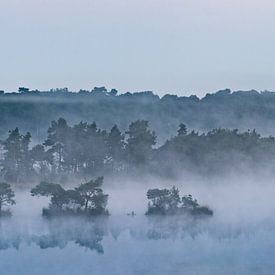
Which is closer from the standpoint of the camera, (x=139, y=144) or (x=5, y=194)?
(x=5, y=194)

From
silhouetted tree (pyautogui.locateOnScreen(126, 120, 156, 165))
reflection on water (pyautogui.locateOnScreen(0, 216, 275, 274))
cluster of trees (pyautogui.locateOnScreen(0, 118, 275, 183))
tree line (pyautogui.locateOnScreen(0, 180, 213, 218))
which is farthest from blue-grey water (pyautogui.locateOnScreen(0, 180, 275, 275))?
silhouetted tree (pyautogui.locateOnScreen(126, 120, 156, 165))

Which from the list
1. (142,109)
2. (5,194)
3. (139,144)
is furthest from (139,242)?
Answer: (142,109)

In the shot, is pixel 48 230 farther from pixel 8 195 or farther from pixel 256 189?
pixel 256 189

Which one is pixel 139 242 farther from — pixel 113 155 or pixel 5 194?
pixel 113 155

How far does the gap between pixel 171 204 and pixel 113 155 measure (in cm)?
288

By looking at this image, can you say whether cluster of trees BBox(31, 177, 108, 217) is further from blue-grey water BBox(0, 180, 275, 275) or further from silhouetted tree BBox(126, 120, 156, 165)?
silhouetted tree BBox(126, 120, 156, 165)

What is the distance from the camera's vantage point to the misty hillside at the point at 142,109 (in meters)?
24.3

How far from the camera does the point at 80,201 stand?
12945mm

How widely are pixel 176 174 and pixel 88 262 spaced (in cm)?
582

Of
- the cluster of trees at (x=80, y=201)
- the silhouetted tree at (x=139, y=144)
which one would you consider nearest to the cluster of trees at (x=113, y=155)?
the silhouetted tree at (x=139, y=144)

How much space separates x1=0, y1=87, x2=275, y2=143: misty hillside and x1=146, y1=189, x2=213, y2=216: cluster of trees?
30.5 ft

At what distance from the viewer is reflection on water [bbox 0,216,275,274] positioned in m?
9.74

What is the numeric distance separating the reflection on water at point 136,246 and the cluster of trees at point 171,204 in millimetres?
299

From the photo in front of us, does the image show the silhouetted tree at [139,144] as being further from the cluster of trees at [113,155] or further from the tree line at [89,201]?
the tree line at [89,201]
